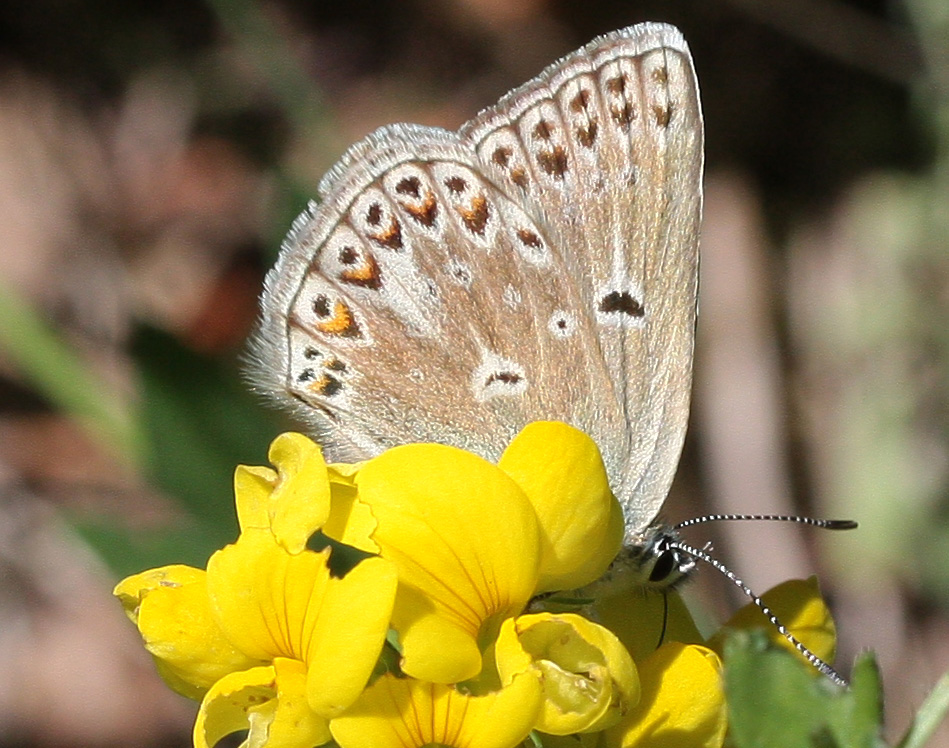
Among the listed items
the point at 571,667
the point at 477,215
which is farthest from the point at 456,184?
the point at 571,667

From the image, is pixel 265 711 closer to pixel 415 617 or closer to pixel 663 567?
pixel 415 617

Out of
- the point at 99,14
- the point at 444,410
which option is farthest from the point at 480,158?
the point at 99,14

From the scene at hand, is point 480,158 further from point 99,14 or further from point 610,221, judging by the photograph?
point 99,14

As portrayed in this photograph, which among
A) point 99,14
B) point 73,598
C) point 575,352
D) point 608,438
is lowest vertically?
point 73,598

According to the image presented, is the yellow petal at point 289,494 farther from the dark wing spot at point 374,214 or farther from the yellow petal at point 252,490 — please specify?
the dark wing spot at point 374,214

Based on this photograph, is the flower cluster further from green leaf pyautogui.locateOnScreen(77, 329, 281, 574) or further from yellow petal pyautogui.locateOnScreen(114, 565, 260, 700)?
green leaf pyautogui.locateOnScreen(77, 329, 281, 574)

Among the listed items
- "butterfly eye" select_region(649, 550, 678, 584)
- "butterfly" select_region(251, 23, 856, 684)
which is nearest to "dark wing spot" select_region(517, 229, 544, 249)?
"butterfly" select_region(251, 23, 856, 684)
